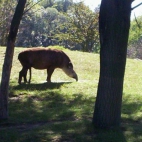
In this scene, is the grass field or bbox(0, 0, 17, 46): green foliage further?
bbox(0, 0, 17, 46): green foliage

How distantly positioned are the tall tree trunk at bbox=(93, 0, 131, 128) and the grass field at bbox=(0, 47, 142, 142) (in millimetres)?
414

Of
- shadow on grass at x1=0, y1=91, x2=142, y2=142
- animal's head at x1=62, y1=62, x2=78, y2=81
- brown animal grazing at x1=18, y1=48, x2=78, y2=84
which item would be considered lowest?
shadow on grass at x1=0, y1=91, x2=142, y2=142

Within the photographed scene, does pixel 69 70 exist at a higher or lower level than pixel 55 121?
higher

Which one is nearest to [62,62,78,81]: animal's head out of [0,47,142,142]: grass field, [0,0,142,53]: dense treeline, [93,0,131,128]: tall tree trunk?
[0,47,142,142]: grass field

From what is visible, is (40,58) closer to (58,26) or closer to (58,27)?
(58,27)

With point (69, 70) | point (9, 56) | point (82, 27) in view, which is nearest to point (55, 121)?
point (9, 56)

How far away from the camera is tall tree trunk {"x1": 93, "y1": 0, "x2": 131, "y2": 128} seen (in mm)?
8648

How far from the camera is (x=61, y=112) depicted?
36.9 ft

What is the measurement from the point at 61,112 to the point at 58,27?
44506 millimetres

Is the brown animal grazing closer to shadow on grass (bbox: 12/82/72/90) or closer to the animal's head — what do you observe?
the animal's head

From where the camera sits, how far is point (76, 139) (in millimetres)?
7953

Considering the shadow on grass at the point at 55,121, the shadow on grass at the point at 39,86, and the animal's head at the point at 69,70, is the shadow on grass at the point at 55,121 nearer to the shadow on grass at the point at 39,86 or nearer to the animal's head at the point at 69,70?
the shadow on grass at the point at 39,86

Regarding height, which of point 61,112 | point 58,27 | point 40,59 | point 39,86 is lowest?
point 61,112

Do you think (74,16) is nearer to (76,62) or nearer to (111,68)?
(76,62)
